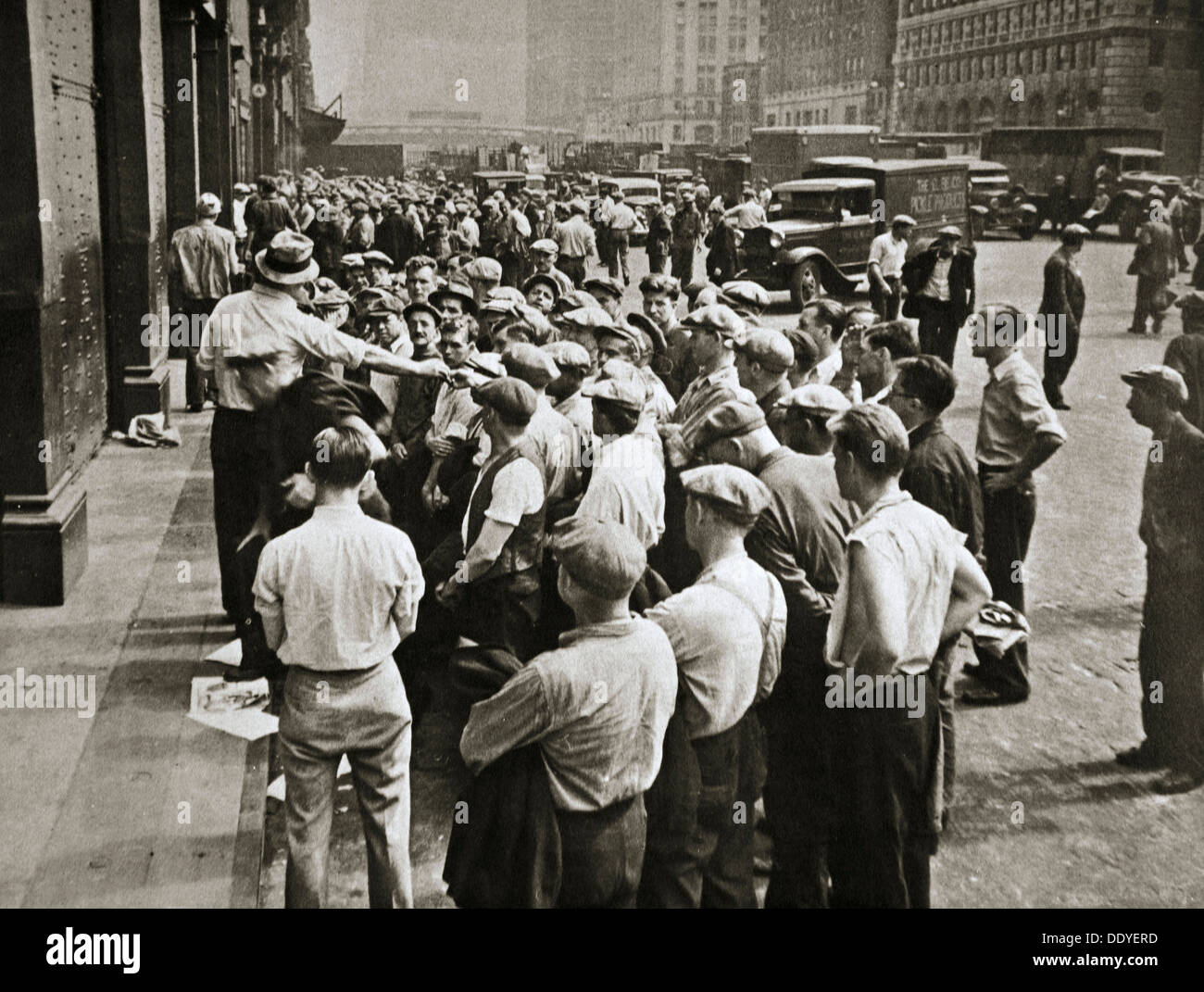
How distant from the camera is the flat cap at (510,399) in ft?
16.0

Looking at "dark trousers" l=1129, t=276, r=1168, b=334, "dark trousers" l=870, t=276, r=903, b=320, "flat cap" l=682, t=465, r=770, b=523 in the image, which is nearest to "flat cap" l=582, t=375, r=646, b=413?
"flat cap" l=682, t=465, r=770, b=523

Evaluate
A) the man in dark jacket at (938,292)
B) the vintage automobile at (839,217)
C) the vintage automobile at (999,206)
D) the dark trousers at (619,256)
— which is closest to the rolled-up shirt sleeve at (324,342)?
the man in dark jacket at (938,292)

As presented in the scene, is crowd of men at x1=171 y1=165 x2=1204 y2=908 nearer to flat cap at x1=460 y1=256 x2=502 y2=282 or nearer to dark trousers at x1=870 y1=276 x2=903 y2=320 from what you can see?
flat cap at x1=460 y1=256 x2=502 y2=282

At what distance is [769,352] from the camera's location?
6.10 m

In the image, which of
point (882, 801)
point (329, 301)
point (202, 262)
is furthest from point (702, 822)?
point (202, 262)

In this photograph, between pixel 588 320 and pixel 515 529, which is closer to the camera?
pixel 515 529

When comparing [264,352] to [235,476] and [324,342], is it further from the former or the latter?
[235,476]

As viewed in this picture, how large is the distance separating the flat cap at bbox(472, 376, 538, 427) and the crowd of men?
0.07 ft

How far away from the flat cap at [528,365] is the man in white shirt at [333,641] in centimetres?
150

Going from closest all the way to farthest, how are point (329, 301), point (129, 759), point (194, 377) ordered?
point (129, 759) < point (329, 301) < point (194, 377)

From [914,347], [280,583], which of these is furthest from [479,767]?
[914,347]

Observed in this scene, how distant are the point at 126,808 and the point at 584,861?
7.95ft

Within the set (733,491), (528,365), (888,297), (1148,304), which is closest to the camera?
(733,491)

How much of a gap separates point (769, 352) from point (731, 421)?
131 centimetres
